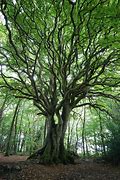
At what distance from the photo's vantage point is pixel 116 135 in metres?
12.0

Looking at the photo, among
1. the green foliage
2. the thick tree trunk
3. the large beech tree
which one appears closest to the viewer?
the large beech tree

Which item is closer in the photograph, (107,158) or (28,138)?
(107,158)

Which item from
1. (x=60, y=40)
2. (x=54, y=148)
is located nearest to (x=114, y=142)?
(x=54, y=148)

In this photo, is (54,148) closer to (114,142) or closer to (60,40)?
(114,142)

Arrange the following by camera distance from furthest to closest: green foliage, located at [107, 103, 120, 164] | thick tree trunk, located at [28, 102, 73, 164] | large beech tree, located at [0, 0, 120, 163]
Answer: green foliage, located at [107, 103, 120, 164] → thick tree trunk, located at [28, 102, 73, 164] → large beech tree, located at [0, 0, 120, 163]

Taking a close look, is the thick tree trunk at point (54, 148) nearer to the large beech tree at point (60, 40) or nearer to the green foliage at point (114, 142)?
the large beech tree at point (60, 40)

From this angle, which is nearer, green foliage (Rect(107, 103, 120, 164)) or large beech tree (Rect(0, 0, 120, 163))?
large beech tree (Rect(0, 0, 120, 163))

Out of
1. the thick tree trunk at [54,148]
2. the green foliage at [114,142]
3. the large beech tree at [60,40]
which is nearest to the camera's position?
the large beech tree at [60,40]

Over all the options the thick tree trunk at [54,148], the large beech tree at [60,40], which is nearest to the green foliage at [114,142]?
the large beech tree at [60,40]

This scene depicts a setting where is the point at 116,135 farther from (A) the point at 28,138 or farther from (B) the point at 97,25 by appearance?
(A) the point at 28,138

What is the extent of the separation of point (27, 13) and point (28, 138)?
77.3 feet

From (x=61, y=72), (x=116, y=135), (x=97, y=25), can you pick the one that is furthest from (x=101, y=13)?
(x=116, y=135)

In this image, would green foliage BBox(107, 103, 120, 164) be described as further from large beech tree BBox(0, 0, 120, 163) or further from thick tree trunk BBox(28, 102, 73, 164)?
thick tree trunk BBox(28, 102, 73, 164)

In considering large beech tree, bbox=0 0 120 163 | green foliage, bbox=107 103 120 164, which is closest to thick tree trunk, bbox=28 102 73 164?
large beech tree, bbox=0 0 120 163
